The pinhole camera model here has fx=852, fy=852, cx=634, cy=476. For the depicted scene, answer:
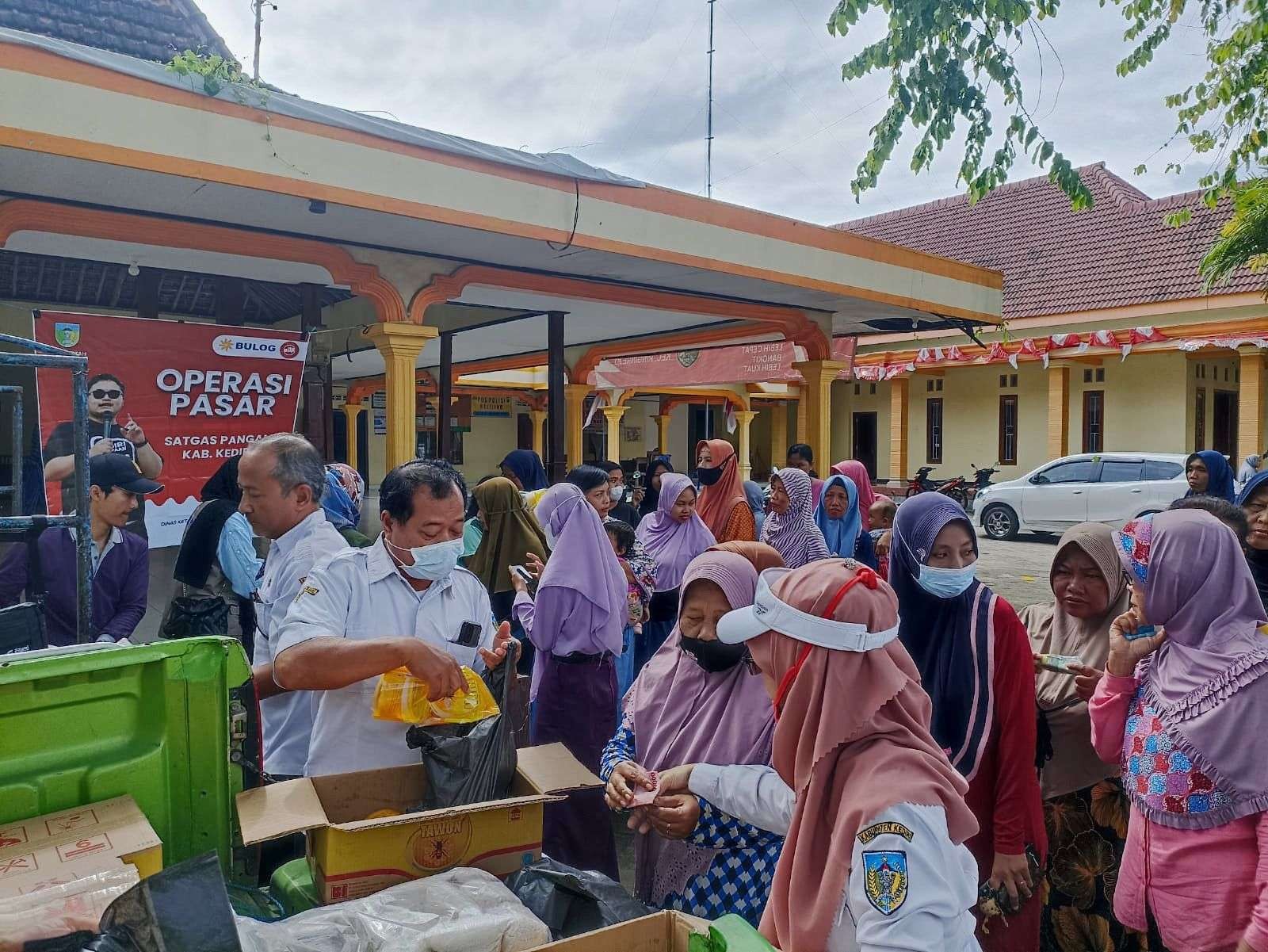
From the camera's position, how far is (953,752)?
2.15m

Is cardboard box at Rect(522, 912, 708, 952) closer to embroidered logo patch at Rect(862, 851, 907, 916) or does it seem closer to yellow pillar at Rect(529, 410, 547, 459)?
embroidered logo patch at Rect(862, 851, 907, 916)

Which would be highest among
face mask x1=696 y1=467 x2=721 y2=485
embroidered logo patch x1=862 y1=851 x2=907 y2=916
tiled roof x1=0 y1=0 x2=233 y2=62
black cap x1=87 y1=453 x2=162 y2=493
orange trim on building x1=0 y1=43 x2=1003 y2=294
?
tiled roof x1=0 y1=0 x2=233 y2=62

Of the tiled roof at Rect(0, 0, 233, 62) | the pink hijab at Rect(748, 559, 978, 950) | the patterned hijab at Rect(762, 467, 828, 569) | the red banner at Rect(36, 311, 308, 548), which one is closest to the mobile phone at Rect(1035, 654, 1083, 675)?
the pink hijab at Rect(748, 559, 978, 950)

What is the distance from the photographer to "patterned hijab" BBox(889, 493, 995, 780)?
2.12 meters

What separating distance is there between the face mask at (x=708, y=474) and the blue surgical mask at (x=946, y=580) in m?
3.44

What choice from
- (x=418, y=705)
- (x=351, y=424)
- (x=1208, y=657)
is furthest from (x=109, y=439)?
(x=351, y=424)

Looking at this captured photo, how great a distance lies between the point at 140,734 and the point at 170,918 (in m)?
0.43

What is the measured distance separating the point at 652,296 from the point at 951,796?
677 centimetres

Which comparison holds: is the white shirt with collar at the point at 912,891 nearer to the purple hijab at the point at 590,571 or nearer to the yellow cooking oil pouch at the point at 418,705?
the yellow cooking oil pouch at the point at 418,705

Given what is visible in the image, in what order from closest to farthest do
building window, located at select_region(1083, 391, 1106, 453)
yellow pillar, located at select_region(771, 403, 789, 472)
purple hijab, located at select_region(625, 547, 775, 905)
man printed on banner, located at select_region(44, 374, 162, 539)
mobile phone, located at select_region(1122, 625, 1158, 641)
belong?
1. purple hijab, located at select_region(625, 547, 775, 905)
2. mobile phone, located at select_region(1122, 625, 1158, 641)
3. man printed on banner, located at select_region(44, 374, 162, 539)
4. building window, located at select_region(1083, 391, 1106, 453)
5. yellow pillar, located at select_region(771, 403, 789, 472)

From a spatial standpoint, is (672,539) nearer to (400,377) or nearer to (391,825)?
(400,377)

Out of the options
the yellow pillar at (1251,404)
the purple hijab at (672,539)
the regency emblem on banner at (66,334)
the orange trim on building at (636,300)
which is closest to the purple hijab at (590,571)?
the purple hijab at (672,539)

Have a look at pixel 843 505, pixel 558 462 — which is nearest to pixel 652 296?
pixel 558 462

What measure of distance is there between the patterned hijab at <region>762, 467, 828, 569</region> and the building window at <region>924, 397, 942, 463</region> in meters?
14.8
